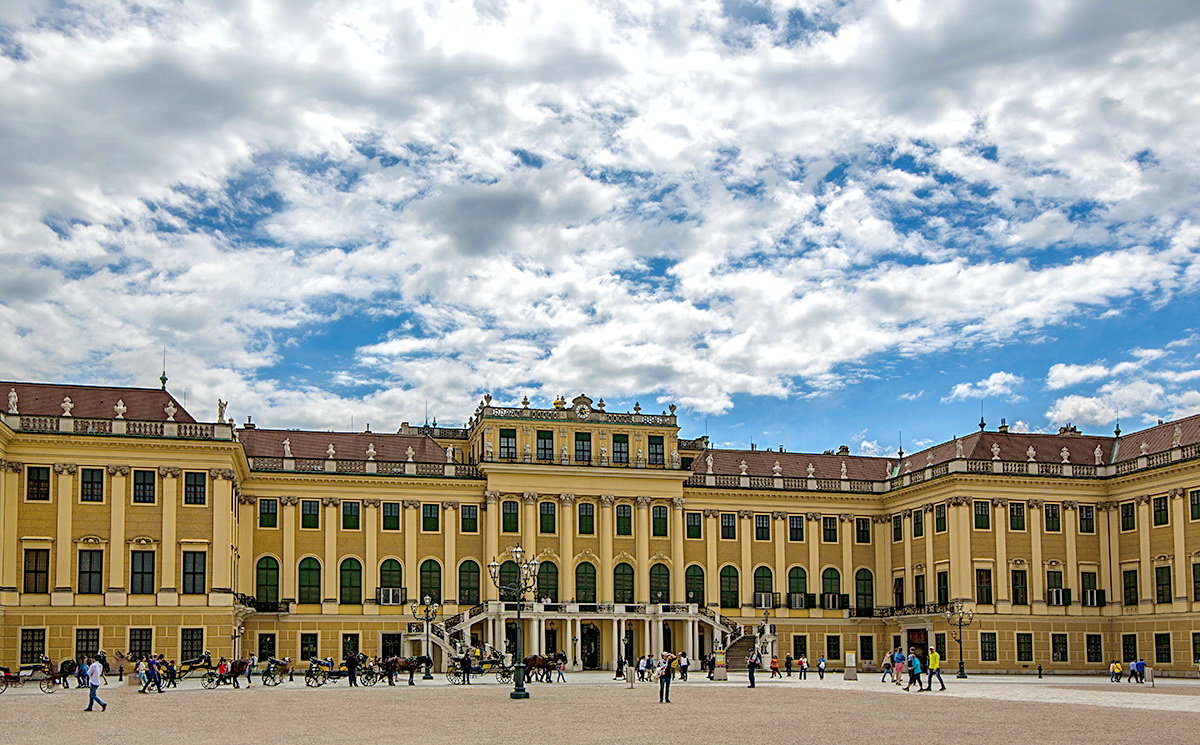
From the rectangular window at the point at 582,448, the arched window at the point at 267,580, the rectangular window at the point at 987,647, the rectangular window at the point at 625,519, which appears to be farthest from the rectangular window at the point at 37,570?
the rectangular window at the point at 987,647

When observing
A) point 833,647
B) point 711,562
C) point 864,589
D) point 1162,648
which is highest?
point 711,562

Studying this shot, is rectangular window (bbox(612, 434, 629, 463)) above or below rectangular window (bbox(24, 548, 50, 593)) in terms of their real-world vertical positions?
above

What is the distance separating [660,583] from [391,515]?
52.1 ft

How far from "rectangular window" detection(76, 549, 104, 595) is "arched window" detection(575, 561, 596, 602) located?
86.5ft

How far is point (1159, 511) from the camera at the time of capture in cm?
7206

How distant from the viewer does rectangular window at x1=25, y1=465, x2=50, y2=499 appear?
64.0 metres

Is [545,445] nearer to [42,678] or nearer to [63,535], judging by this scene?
[63,535]

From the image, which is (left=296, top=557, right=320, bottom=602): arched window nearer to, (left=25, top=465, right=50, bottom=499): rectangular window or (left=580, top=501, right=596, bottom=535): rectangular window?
(left=580, top=501, right=596, bottom=535): rectangular window

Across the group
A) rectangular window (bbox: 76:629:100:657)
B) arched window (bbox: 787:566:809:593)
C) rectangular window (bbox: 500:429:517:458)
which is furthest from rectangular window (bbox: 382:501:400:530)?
arched window (bbox: 787:566:809:593)

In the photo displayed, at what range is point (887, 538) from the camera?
275 ft

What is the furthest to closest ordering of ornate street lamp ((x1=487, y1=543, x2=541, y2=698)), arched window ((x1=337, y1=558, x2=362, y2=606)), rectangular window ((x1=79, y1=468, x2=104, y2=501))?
arched window ((x1=337, y1=558, x2=362, y2=606))
rectangular window ((x1=79, y1=468, x2=104, y2=501))
ornate street lamp ((x1=487, y1=543, x2=541, y2=698))

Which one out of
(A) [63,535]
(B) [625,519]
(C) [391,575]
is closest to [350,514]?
(C) [391,575]

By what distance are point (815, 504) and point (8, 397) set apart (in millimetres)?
44721

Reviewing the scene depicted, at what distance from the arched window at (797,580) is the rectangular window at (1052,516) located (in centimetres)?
1429
